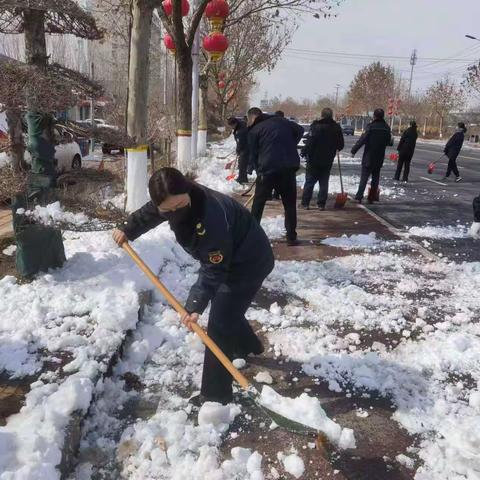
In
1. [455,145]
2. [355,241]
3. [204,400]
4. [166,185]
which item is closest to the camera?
Result: [166,185]

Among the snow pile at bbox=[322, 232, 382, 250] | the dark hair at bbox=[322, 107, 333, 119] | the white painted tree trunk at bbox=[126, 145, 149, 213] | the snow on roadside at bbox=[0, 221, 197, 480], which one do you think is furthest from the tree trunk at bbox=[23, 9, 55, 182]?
the dark hair at bbox=[322, 107, 333, 119]

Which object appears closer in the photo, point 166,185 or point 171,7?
point 166,185

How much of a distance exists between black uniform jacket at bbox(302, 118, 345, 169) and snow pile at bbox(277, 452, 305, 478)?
20.2 ft

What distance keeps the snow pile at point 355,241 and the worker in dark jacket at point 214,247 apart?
3425 mm

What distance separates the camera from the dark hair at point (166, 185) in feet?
7.45

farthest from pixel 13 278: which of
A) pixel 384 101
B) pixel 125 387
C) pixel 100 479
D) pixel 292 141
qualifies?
pixel 384 101

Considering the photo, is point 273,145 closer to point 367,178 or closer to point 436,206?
point 367,178

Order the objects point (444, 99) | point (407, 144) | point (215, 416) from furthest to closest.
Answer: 1. point (444, 99)
2. point (407, 144)
3. point (215, 416)

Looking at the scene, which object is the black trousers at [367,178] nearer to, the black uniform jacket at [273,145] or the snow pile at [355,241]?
Result: the snow pile at [355,241]

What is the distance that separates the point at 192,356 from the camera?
3.39 meters

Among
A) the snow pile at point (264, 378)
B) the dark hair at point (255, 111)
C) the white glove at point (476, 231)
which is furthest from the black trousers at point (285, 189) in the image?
the snow pile at point (264, 378)

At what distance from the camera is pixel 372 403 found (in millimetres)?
2975

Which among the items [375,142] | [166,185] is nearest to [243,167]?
[375,142]

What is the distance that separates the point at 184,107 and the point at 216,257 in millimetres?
9114
